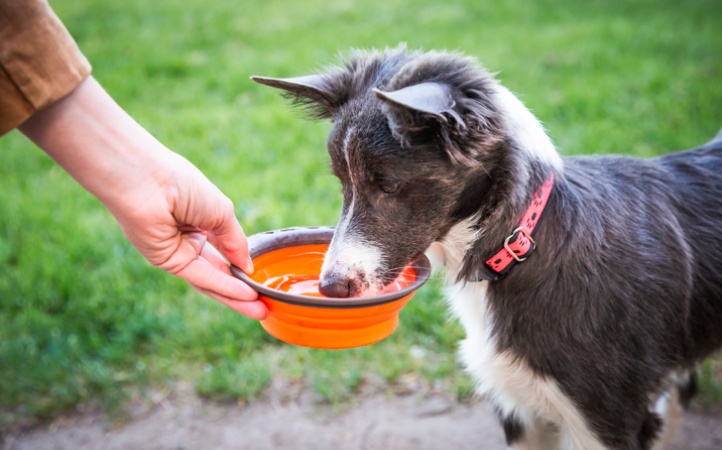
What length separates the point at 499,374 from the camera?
2.33 metres

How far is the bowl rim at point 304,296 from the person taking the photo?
180 centimetres

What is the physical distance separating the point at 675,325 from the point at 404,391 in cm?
162

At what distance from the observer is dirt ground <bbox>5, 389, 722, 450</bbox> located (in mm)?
3010

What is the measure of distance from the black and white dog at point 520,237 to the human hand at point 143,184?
0.42 metres

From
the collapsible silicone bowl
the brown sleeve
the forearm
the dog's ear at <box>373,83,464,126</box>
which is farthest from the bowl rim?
the brown sleeve

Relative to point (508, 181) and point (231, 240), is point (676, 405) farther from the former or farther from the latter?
point (231, 240)

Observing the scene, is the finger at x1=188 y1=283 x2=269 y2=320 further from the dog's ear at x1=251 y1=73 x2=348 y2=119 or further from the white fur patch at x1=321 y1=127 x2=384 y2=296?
the dog's ear at x1=251 y1=73 x2=348 y2=119

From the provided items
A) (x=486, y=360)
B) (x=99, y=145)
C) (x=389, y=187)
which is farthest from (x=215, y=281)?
(x=486, y=360)

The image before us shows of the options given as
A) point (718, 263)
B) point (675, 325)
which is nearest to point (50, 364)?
point (675, 325)

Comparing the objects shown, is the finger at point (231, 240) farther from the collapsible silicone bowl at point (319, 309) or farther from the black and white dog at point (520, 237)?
the black and white dog at point (520, 237)

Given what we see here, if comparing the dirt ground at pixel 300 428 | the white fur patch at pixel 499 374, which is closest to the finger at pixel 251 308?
the white fur patch at pixel 499 374

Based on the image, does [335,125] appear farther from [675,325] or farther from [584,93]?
[584,93]

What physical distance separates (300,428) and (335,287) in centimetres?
140

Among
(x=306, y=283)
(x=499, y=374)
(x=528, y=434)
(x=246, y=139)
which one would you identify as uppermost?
(x=306, y=283)
